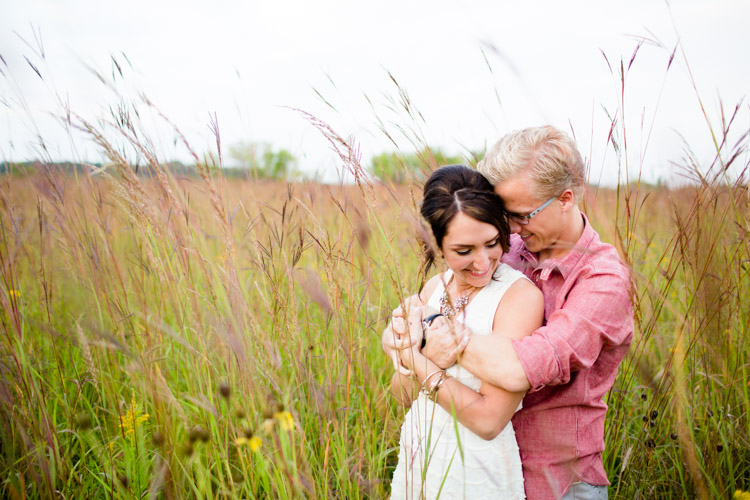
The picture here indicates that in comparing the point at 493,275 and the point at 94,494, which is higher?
the point at 493,275

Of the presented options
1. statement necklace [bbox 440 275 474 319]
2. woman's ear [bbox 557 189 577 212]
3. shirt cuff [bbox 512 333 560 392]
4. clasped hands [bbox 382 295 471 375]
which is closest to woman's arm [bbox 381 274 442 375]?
clasped hands [bbox 382 295 471 375]

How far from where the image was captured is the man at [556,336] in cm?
142

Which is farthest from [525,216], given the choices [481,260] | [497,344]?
[497,344]

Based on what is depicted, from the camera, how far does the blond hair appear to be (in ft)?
5.46

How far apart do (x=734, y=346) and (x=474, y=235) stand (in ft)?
5.04

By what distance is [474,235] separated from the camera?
1609mm

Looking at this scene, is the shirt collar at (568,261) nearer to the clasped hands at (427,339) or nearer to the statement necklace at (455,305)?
the statement necklace at (455,305)

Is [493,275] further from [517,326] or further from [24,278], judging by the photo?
[24,278]

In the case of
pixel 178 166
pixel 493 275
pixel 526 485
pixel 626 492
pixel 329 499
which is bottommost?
pixel 626 492

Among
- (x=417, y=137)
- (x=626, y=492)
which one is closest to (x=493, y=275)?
(x=417, y=137)

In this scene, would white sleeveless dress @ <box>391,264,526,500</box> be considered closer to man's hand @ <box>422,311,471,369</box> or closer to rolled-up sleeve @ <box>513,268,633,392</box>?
man's hand @ <box>422,311,471,369</box>

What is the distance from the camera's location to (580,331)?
1.42 meters

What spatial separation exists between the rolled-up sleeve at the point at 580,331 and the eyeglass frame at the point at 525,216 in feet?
1.01

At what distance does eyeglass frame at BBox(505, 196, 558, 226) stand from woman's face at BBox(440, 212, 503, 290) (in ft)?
0.51
